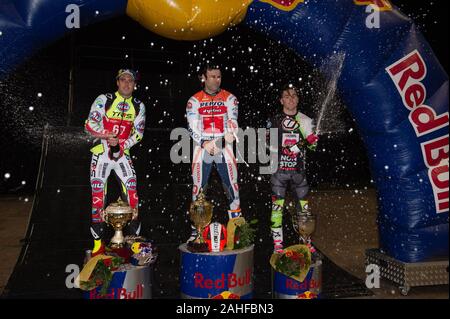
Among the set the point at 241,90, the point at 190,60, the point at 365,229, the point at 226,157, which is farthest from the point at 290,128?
the point at 190,60

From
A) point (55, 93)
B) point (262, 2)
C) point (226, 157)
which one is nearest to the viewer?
point (262, 2)

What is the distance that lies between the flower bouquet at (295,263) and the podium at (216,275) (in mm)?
323

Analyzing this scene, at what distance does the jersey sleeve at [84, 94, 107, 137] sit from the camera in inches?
167

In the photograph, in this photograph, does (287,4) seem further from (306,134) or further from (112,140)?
(112,140)

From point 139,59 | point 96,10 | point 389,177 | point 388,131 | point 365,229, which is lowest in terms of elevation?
point 365,229

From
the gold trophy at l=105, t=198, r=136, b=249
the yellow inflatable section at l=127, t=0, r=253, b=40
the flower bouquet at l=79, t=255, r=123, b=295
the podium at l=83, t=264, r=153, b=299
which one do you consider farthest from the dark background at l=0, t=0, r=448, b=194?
the flower bouquet at l=79, t=255, r=123, b=295

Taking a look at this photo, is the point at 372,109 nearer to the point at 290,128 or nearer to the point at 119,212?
the point at 290,128

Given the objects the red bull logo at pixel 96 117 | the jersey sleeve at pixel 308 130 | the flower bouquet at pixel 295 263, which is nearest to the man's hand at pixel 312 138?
the jersey sleeve at pixel 308 130

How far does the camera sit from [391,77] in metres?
4.31

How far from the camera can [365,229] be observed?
7.64 meters

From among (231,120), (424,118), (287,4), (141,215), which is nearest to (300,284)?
(231,120)

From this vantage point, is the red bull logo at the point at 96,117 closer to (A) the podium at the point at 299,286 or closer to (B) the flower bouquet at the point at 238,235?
(B) the flower bouquet at the point at 238,235

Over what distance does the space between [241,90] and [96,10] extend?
280 inches

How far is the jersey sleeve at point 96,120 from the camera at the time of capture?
167 inches
